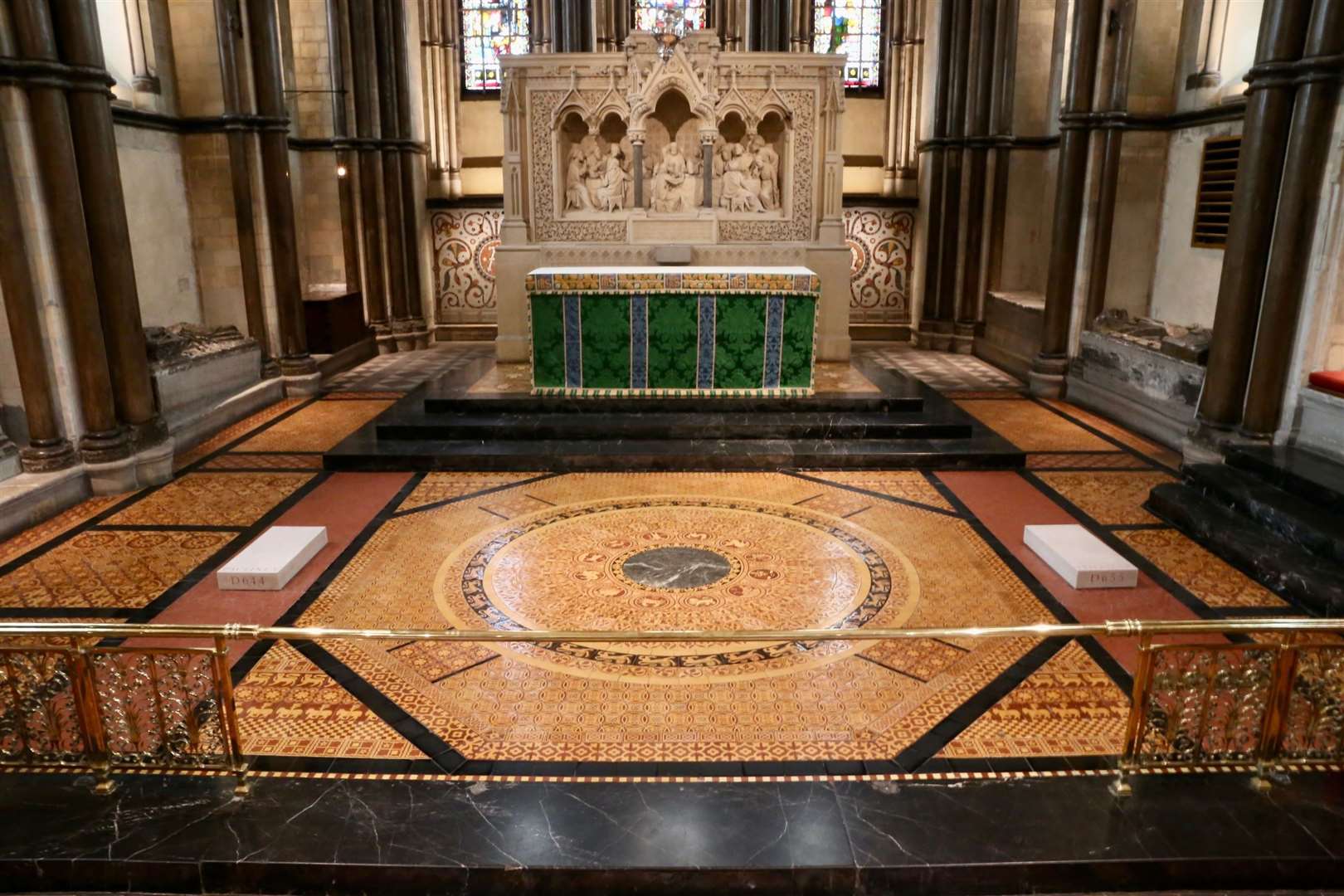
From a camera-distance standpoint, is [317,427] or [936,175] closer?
[317,427]

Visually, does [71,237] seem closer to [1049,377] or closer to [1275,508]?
[1275,508]

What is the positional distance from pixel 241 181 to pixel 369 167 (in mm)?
3231

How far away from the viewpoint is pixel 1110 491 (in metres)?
7.90

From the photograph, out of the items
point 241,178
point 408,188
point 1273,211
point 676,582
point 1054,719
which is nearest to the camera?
point 1054,719

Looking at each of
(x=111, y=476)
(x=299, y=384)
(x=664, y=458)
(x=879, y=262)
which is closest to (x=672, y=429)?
(x=664, y=458)

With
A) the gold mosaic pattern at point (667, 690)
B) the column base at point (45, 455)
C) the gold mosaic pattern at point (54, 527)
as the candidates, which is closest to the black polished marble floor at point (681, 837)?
the gold mosaic pattern at point (667, 690)

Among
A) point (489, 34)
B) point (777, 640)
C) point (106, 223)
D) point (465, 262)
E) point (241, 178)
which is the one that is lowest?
point (777, 640)

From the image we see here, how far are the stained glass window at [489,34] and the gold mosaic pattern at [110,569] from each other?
1119cm

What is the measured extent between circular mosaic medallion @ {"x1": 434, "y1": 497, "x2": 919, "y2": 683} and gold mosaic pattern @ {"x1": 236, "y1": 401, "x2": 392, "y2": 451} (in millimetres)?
3505

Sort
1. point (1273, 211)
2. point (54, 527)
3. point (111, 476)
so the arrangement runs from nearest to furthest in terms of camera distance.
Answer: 1. point (54, 527)
2. point (1273, 211)
3. point (111, 476)

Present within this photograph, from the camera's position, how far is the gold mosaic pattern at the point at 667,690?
4246 mm

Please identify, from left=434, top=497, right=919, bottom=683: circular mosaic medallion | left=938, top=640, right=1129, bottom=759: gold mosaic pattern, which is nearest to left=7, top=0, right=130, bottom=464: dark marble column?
→ left=434, top=497, right=919, bottom=683: circular mosaic medallion

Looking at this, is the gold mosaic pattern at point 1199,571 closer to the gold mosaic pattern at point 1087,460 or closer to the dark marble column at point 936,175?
the gold mosaic pattern at point 1087,460

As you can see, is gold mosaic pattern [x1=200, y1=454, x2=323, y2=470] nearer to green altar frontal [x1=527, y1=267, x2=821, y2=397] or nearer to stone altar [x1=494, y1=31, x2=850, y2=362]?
green altar frontal [x1=527, y1=267, x2=821, y2=397]
